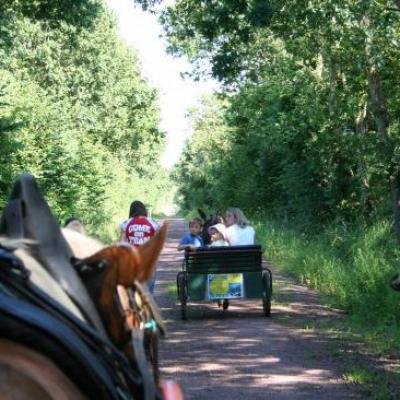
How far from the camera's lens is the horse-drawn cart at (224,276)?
12.9 metres

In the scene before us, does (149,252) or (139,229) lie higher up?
(149,252)

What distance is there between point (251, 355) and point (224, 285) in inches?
139

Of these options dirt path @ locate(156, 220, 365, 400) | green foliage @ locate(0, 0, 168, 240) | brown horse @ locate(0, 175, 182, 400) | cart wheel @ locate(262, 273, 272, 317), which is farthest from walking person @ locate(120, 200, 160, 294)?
→ brown horse @ locate(0, 175, 182, 400)

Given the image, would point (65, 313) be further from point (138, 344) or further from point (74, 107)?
point (74, 107)

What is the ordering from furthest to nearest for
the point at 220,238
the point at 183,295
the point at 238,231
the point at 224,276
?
the point at 220,238
the point at 238,231
the point at 224,276
the point at 183,295

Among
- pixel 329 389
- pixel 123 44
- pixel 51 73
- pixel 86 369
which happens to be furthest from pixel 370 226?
pixel 123 44

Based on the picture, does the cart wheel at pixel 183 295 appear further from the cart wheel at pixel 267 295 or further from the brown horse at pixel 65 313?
the brown horse at pixel 65 313

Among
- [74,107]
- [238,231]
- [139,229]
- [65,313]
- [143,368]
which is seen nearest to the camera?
[65,313]

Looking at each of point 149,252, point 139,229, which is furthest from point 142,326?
point 139,229

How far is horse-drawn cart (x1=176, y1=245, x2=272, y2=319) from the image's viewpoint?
42.4 ft

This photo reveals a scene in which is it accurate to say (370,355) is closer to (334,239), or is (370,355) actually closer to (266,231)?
(334,239)

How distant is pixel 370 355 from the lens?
30.9ft

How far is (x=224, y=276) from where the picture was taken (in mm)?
12984

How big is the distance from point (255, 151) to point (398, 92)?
20582mm
